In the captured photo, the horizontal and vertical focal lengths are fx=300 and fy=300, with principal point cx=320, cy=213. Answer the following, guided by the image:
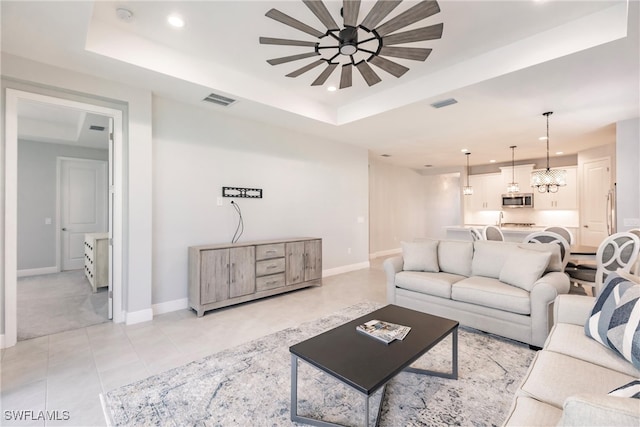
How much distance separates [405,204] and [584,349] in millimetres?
7706

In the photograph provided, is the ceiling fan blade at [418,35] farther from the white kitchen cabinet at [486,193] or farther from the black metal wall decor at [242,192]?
the white kitchen cabinet at [486,193]

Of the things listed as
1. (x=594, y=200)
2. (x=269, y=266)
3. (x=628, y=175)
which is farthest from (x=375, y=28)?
(x=594, y=200)

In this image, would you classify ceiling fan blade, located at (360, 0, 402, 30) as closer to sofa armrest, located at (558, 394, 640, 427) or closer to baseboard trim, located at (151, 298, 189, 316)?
sofa armrest, located at (558, 394, 640, 427)

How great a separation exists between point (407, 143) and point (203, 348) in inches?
203

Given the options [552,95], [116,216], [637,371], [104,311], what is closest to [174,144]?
[116,216]

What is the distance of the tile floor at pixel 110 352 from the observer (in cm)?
202

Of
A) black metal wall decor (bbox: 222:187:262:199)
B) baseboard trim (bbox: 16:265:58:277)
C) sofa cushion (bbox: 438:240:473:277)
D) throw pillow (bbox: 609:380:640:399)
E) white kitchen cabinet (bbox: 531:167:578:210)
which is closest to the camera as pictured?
throw pillow (bbox: 609:380:640:399)

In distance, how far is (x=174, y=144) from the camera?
388cm

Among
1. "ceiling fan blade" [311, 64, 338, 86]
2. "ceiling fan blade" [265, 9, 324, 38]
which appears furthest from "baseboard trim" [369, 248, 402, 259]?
"ceiling fan blade" [265, 9, 324, 38]

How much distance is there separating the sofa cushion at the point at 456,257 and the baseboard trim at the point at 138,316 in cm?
360

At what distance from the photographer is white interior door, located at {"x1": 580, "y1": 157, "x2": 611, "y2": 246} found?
597cm

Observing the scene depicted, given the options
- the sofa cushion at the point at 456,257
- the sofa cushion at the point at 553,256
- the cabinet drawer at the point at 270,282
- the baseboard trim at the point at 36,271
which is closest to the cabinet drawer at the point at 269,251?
the cabinet drawer at the point at 270,282

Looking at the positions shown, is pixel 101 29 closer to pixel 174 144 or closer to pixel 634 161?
pixel 174 144

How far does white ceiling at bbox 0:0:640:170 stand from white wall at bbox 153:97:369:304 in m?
0.34
